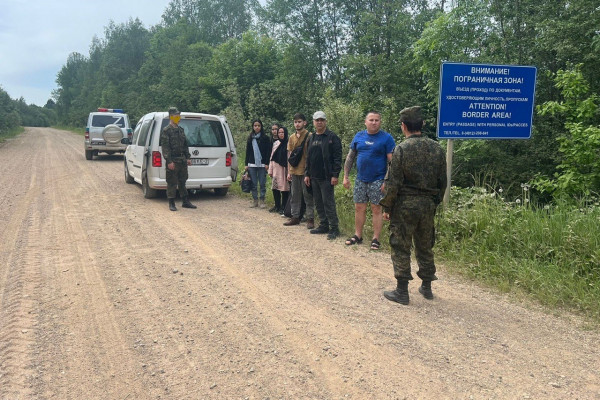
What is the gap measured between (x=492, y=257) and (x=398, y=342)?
235 centimetres

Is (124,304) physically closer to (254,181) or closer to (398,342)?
(398,342)

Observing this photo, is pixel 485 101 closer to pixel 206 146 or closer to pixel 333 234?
pixel 333 234

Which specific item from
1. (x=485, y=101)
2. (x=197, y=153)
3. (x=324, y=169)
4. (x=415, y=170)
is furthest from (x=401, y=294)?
(x=197, y=153)

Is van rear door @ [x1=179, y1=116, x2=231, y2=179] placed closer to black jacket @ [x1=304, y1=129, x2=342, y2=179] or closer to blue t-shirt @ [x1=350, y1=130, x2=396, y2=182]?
black jacket @ [x1=304, y1=129, x2=342, y2=179]

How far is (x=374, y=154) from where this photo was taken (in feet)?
19.2

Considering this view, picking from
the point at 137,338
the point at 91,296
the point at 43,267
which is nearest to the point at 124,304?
the point at 91,296

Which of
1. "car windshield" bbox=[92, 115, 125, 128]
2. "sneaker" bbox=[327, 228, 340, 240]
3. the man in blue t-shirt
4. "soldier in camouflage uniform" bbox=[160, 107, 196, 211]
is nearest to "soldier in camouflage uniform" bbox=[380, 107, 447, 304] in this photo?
the man in blue t-shirt

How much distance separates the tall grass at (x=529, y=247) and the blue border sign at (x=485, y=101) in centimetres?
95

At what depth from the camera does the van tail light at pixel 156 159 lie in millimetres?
8945

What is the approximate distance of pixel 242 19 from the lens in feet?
146

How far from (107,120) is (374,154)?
16739 mm

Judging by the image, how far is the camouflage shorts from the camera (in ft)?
19.5

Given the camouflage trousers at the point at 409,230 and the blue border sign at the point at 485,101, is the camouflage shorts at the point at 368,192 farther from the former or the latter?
the camouflage trousers at the point at 409,230

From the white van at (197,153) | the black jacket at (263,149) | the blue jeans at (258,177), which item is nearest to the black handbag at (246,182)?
the blue jeans at (258,177)
